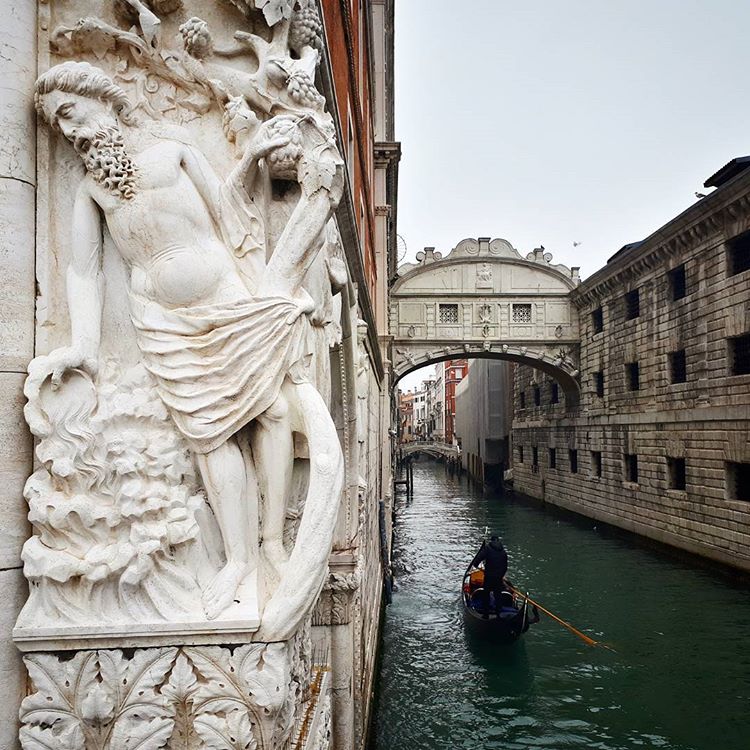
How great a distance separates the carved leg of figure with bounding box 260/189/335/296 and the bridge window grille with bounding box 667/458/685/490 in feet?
51.7

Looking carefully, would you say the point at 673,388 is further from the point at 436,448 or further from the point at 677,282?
the point at 436,448

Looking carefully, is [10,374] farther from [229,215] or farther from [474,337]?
[474,337]

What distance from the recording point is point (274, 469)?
200 cm

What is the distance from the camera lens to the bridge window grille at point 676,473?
15.6m

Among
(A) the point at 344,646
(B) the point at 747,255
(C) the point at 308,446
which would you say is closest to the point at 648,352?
(B) the point at 747,255

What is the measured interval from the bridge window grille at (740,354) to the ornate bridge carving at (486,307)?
8.52 metres

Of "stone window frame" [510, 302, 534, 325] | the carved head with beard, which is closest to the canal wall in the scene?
"stone window frame" [510, 302, 534, 325]

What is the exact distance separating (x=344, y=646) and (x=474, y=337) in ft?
60.2

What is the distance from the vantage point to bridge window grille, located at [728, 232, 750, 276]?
42.9ft

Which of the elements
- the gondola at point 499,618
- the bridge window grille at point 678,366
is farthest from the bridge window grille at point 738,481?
the gondola at point 499,618

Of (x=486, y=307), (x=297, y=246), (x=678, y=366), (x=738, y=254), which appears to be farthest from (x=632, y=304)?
(x=297, y=246)

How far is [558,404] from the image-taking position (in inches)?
976

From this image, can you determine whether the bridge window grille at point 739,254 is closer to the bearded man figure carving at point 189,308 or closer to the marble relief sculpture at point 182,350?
the marble relief sculpture at point 182,350

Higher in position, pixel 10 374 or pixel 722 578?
pixel 10 374
